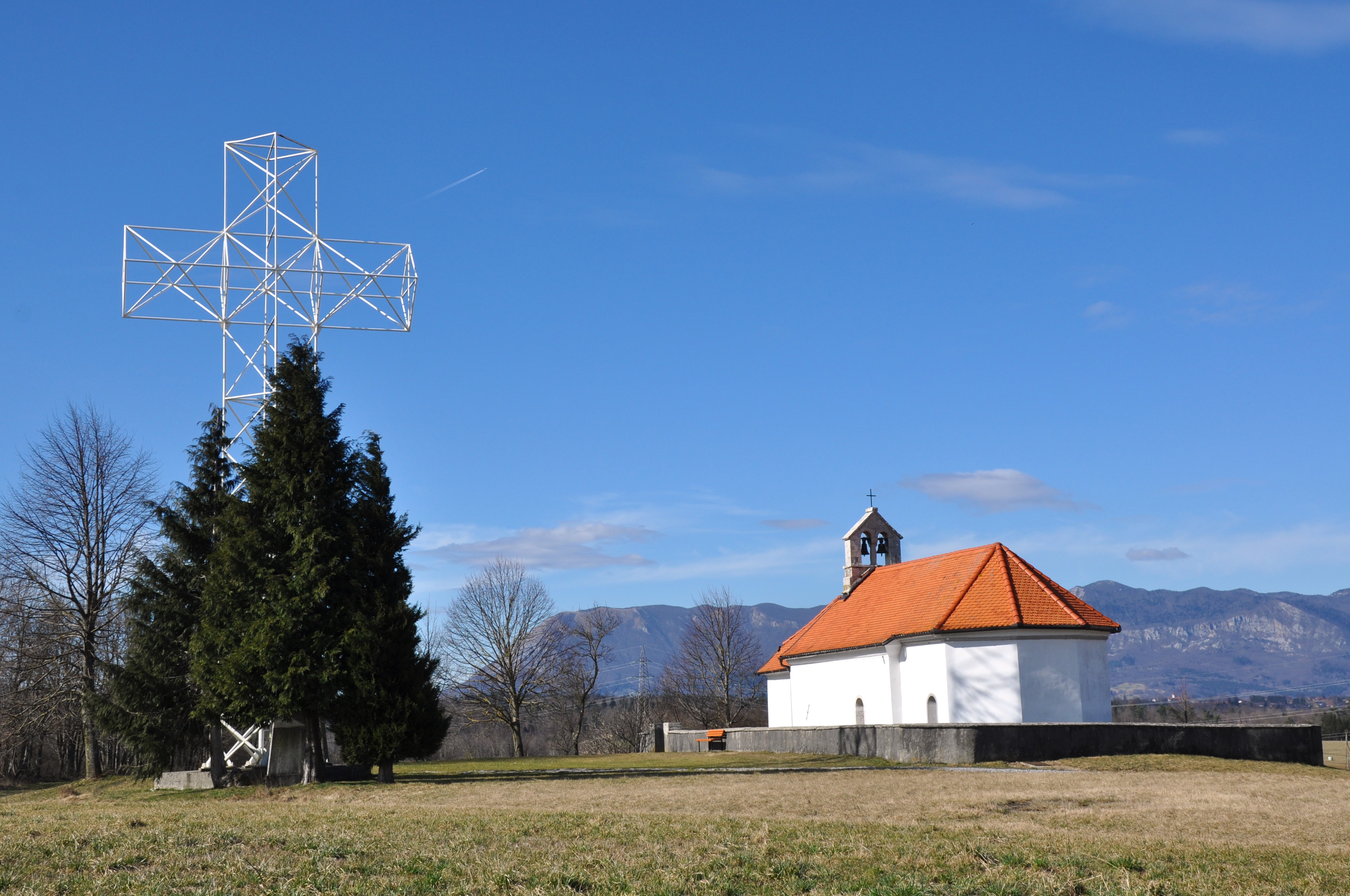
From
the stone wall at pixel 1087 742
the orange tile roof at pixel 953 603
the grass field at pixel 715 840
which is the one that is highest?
the orange tile roof at pixel 953 603

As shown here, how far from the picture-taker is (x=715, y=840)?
484 inches

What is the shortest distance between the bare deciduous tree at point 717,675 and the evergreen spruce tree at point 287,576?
1957 inches

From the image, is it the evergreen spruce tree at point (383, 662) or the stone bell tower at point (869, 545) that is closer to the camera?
the evergreen spruce tree at point (383, 662)

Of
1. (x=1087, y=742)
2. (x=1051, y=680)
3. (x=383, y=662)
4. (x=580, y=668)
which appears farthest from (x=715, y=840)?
(x=580, y=668)

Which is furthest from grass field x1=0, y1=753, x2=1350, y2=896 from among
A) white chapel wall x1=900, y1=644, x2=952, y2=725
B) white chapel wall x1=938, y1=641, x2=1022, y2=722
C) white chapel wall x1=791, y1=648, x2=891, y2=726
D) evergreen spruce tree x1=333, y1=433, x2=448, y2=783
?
white chapel wall x1=791, y1=648, x2=891, y2=726

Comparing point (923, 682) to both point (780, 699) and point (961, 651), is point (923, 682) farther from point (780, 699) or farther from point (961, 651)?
point (780, 699)

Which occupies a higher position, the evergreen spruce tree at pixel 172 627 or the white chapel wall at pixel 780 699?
the evergreen spruce tree at pixel 172 627

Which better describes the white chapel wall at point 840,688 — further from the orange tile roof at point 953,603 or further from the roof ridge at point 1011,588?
the roof ridge at point 1011,588

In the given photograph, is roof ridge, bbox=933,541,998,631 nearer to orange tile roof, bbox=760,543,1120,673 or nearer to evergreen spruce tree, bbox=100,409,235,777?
orange tile roof, bbox=760,543,1120,673

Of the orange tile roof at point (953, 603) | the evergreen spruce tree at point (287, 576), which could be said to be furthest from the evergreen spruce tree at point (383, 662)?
the orange tile roof at point (953, 603)

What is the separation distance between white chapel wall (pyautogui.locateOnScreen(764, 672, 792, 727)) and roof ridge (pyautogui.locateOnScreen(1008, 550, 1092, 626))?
15.2m

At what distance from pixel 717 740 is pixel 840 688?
7103 millimetres

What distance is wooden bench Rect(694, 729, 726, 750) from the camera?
143 ft

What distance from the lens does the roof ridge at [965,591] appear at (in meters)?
40.0
